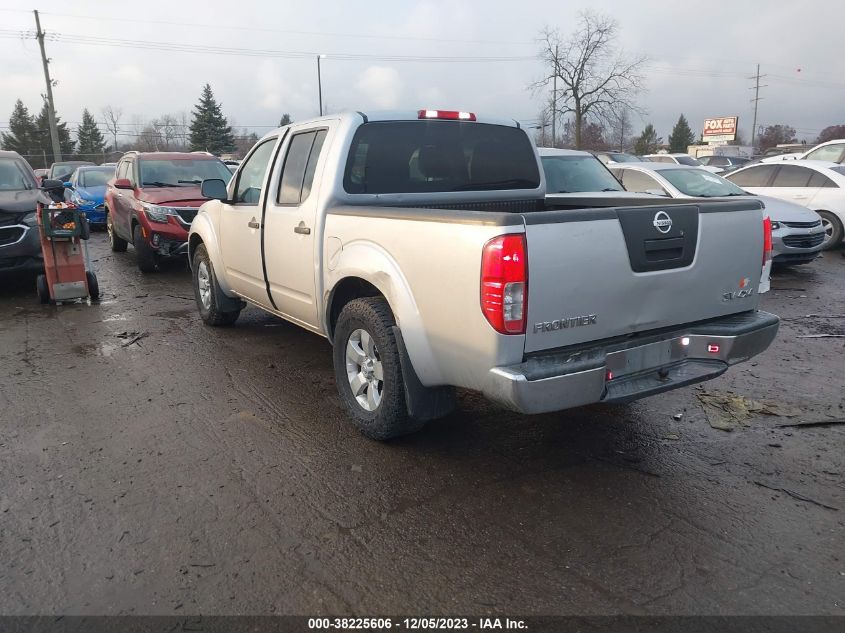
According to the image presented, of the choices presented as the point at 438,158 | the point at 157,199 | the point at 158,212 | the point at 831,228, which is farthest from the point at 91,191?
the point at 831,228

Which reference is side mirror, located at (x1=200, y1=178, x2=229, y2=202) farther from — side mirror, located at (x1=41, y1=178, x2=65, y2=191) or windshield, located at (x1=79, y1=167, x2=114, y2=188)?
windshield, located at (x1=79, y1=167, x2=114, y2=188)

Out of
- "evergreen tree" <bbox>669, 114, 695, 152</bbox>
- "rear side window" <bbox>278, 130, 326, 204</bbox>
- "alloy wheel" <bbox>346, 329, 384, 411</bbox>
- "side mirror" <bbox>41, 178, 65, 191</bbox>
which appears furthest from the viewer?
"evergreen tree" <bbox>669, 114, 695, 152</bbox>

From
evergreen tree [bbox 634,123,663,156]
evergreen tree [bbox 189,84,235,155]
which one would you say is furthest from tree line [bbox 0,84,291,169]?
evergreen tree [bbox 634,123,663,156]

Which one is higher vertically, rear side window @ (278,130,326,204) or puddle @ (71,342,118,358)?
rear side window @ (278,130,326,204)

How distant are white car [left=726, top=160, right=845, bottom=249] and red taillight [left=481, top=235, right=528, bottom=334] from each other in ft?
36.9

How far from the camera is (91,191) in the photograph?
52.6ft

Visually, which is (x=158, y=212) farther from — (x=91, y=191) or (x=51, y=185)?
(x=91, y=191)

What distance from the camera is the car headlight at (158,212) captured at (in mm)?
9938

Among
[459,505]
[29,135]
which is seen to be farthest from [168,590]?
[29,135]

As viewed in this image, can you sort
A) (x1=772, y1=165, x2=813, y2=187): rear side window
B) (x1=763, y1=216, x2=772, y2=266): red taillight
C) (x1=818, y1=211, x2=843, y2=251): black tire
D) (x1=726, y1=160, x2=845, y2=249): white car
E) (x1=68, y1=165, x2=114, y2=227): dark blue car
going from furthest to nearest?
(x1=68, y1=165, x2=114, y2=227): dark blue car < (x1=772, y1=165, x2=813, y2=187): rear side window < (x1=818, y1=211, x2=843, y2=251): black tire < (x1=726, y1=160, x2=845, y2=249): white car < (x1=763, y1=216, x2=772, y2=266): red taillight

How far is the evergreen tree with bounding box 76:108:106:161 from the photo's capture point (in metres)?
74.3

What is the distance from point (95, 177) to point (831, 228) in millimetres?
17326

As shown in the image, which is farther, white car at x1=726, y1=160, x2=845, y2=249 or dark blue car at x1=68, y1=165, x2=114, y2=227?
dark blue car at x1=68, y1=165, x2=114, y2=227

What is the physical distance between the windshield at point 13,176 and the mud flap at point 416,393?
26.6 ft
